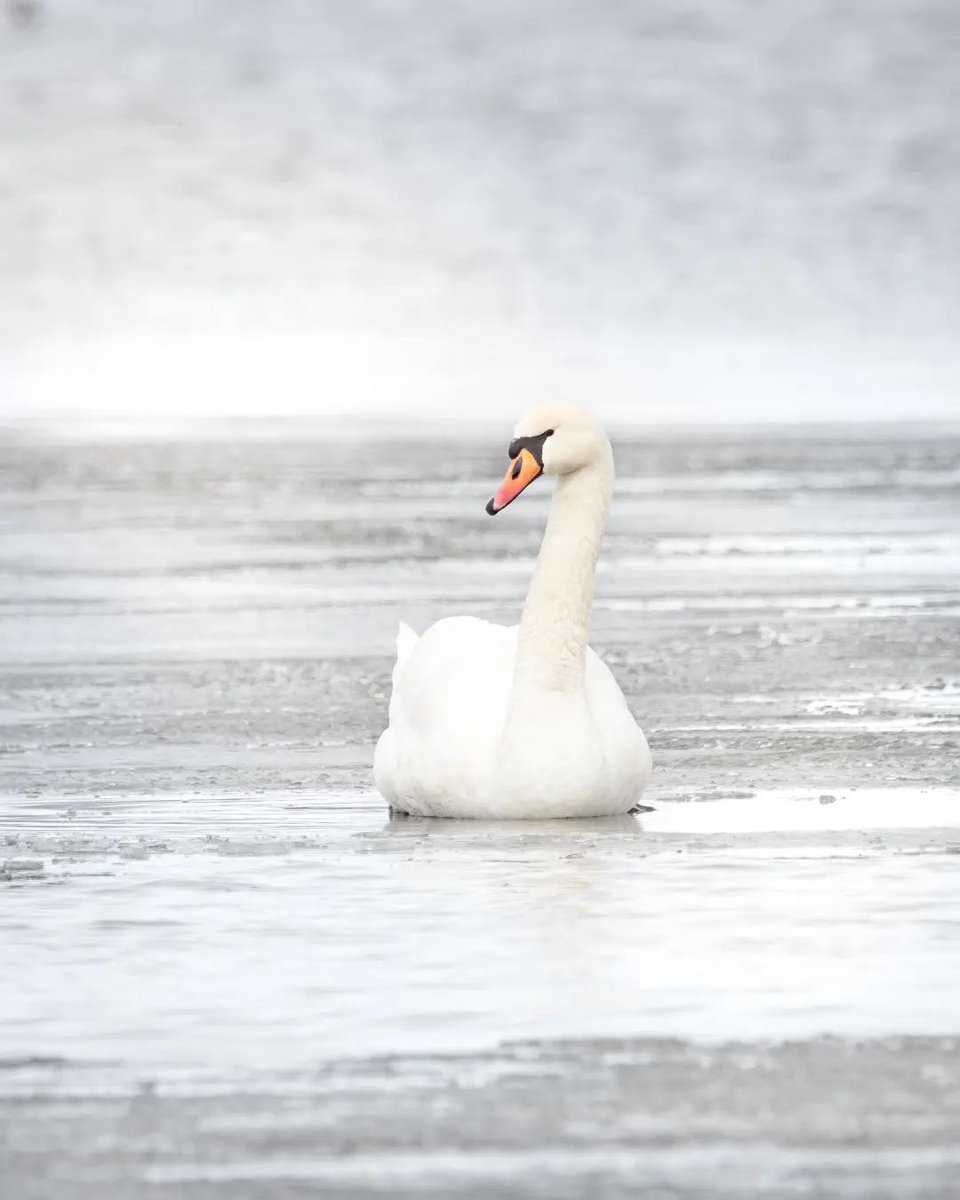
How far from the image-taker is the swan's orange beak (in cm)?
1045

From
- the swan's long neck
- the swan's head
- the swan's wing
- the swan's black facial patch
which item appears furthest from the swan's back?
the swan's black facial patch

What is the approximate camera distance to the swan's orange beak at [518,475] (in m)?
10.5

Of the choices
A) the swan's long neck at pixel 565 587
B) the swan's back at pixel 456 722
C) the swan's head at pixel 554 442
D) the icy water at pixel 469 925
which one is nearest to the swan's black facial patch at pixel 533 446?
the swan's head at pixel 554 442

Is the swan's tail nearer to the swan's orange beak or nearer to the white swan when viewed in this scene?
the white swan

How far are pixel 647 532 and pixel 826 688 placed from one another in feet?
36.9

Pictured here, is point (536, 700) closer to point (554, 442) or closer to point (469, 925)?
point (554, 442)

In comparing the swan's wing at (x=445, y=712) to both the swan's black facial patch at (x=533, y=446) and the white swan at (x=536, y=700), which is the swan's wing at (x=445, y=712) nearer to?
the white swan at (x=536, y=700)

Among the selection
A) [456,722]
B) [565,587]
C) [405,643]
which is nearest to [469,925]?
[456,722]

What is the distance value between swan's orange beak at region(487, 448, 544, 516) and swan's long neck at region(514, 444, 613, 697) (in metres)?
0.19

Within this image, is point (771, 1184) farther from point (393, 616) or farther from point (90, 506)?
point (90, 506)

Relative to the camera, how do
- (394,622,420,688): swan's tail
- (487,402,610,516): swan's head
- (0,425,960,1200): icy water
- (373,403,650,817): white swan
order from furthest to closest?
(394,622,420,688): swan's tail → (487,402,610,516): swan's head → (373,403,650,817): white swan → (0,425,960,1200): icy water

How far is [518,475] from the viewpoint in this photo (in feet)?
34.9

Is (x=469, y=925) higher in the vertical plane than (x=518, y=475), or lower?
lower

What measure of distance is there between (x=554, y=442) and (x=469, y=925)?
299 cm
